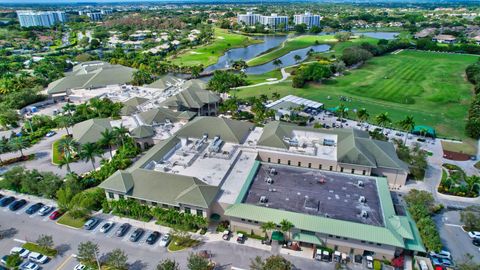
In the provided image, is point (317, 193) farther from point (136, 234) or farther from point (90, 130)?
point (90, 130)

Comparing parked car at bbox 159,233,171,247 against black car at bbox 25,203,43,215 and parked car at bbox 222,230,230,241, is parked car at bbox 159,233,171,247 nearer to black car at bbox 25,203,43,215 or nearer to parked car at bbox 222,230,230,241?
parked car at bbox 222,230,230,241

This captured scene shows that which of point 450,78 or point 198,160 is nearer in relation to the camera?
point 198,160

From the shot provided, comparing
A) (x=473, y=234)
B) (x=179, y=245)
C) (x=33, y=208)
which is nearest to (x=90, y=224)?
(x=33, y=208)

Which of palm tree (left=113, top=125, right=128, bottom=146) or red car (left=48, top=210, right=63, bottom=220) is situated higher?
palm tree (left=113, top=125, right=128, bottom=146)

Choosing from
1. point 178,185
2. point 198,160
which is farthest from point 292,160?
point 178,185

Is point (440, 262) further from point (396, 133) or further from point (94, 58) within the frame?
point (94, 58)

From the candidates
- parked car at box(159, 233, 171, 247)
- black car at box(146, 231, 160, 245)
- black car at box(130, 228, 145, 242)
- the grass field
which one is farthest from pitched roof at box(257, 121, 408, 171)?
the grass field
